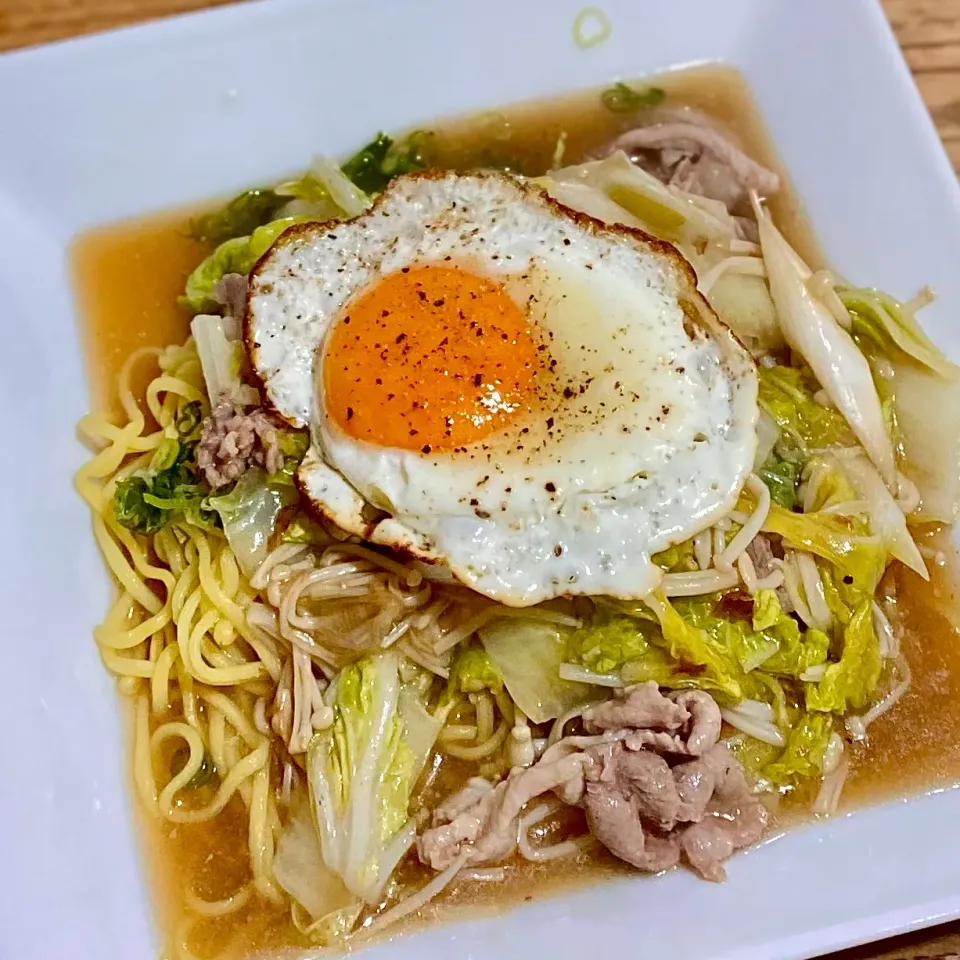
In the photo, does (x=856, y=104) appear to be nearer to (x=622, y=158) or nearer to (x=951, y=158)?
(x=951, y=158)

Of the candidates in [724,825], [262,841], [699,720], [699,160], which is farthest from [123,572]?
[699,160]

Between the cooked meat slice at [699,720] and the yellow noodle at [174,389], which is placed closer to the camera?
the cooked meat slice at [699,720]

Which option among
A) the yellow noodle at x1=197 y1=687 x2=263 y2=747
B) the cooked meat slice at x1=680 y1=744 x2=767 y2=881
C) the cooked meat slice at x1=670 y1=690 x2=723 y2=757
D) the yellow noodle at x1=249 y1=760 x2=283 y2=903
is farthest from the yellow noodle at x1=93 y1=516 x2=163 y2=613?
the cooked meat slice at x1=680 y1=744 x2=767 y2=881

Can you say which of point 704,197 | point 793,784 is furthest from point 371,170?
point 793,784

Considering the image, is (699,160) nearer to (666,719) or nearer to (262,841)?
(666,719)

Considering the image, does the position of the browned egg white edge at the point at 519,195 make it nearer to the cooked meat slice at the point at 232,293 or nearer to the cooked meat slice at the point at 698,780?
the cooked meat slice at the point at 232,293

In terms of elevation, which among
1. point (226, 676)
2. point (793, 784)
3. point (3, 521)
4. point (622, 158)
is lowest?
point (793, 784)

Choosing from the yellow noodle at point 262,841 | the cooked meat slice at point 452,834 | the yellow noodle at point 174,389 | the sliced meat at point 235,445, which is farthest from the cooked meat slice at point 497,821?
the yellow noodle at point 174,389
